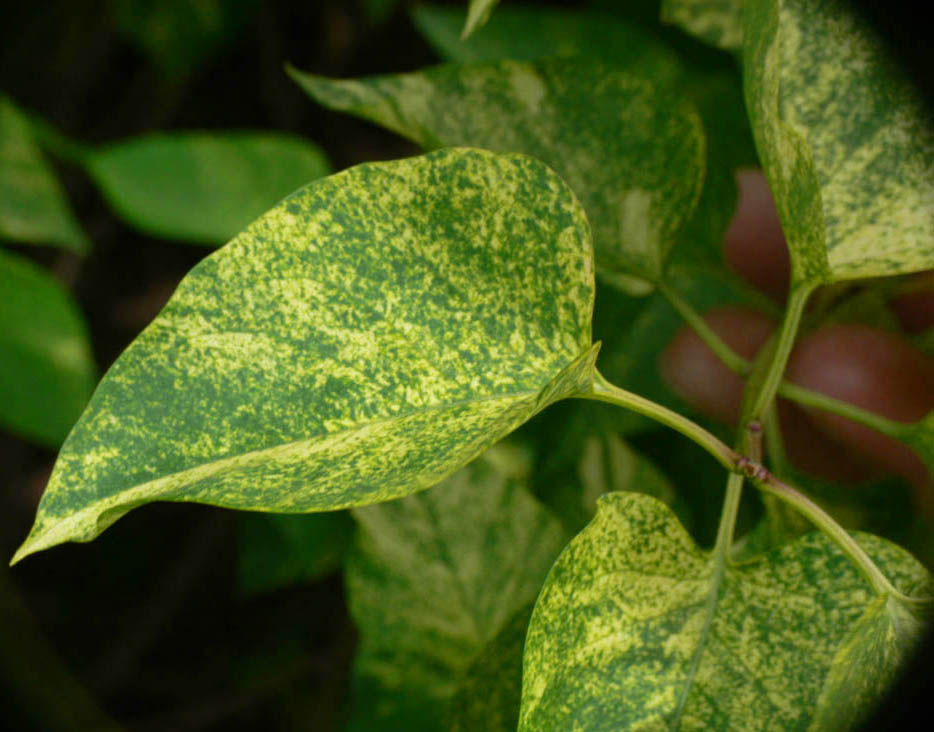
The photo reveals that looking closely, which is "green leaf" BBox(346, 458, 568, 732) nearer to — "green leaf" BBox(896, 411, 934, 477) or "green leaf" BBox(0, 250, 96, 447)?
"green leaf" BBox(896, 411, 934, 477)

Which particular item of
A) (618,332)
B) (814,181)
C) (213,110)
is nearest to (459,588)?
(618,332)

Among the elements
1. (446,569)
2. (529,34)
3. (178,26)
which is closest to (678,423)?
(446,569)

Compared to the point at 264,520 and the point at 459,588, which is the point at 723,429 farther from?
the point at 264,520

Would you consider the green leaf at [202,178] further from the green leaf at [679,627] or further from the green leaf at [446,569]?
the green leaf at [679,627]

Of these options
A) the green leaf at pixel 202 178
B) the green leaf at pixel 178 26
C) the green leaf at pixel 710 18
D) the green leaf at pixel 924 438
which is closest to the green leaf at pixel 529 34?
the green leaf at pixel 710 18

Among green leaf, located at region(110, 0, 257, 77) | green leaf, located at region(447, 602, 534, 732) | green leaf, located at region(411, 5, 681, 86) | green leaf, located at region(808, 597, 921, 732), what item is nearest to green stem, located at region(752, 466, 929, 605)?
green leaf, located at region(808, 597, 921, 732)

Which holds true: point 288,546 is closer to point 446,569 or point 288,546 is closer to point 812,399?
point 446,569
